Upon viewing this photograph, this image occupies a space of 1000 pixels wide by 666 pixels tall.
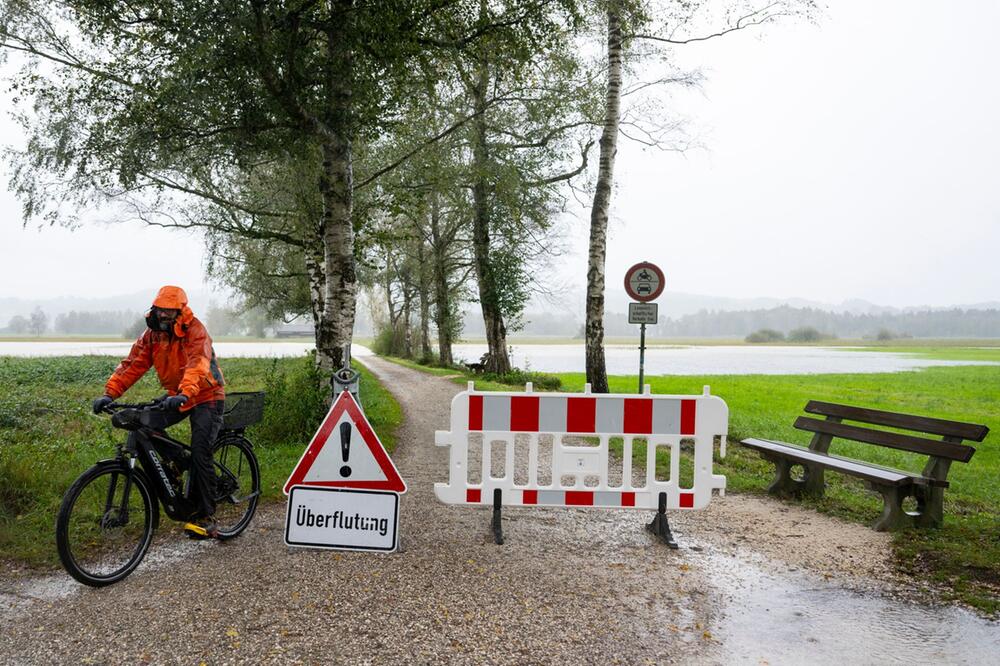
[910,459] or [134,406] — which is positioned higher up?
[134,406]

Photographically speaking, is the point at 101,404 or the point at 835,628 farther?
the point at 101,404

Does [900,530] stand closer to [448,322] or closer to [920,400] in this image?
[920,400]

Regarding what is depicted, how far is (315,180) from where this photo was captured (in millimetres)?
10273

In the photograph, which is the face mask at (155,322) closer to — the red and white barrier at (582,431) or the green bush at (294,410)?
the red and white barrier at (582,431)

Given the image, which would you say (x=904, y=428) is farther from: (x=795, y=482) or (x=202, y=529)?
(x=202, y=529)

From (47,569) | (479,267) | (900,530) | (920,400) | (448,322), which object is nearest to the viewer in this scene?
(47,569)

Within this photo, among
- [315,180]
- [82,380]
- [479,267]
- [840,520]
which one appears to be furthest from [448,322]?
[840,520]

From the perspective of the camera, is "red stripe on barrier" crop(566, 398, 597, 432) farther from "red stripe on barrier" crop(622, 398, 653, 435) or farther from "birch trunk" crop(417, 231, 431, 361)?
"birch trunk" crop(417, 231, 431, 361)

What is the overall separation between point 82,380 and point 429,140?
14.7 metres

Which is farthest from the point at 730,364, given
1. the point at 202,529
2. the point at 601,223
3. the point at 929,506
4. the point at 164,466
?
the point at 164,466

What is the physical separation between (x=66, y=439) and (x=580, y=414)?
8.22m

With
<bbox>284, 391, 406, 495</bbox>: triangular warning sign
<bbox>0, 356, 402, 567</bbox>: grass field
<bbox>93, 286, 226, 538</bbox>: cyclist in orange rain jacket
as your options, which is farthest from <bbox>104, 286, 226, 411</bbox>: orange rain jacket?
<bbox>0, 356, 402, 567</bbox>: grass field

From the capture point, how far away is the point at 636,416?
5.68 m

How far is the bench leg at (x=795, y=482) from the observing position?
7.28 meters
